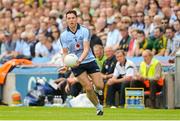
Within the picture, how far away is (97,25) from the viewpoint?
24.8m

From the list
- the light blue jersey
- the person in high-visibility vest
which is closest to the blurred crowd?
the person in high-visibility vest

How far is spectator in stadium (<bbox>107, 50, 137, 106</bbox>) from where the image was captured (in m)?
21.2

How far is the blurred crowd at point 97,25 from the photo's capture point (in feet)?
73.1

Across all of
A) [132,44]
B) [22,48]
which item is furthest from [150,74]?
[22,48]

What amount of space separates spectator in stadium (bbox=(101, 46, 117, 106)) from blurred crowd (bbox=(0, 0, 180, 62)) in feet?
2.23

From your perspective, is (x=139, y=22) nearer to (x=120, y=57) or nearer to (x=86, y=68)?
(x=120, y=57)

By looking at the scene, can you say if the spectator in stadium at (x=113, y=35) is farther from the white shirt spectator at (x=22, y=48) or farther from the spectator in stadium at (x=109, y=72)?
the white shirt spectator at (x=22, y=48)

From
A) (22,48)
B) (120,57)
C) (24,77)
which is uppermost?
(22,48)

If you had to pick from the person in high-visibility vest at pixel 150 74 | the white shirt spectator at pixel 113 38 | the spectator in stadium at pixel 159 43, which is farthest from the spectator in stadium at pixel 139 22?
the person in high-visibility vest at pixel 150 74

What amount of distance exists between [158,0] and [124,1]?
4.92 feet

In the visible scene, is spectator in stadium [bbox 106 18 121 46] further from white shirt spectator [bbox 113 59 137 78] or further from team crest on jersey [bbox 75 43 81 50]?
team crest on jersey [bbox 75 43 81 50]

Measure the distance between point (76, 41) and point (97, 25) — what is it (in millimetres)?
7644

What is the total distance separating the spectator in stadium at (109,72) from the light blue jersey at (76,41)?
414cm

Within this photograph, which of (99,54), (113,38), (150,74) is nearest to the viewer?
(150,74)
